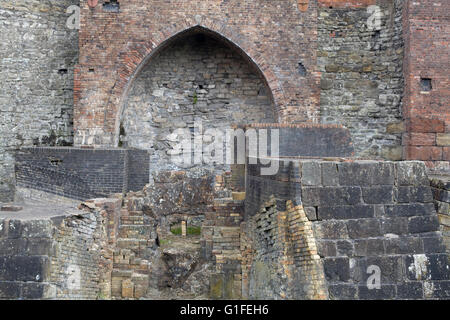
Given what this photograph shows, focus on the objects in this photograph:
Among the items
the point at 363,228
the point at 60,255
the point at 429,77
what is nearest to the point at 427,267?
the point at 363,228

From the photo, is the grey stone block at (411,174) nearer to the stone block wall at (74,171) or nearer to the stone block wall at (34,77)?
the stone block wall at (74,171)

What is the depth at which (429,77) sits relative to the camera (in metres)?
10.5

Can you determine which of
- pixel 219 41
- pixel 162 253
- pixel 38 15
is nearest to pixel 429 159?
pixel 219 41

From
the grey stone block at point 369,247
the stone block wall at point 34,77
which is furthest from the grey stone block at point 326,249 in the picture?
the stone block wall at point 34,77

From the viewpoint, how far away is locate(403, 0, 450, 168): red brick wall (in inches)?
412

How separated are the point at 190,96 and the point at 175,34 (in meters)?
1.61

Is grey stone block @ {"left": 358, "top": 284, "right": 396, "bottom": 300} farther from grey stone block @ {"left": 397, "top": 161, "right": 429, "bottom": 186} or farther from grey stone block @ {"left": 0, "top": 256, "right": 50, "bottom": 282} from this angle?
grey stone block @ {"left": 0, "top": 256, "right": 50, "bottom": 282}

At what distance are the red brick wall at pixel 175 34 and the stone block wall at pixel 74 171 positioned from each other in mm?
1443

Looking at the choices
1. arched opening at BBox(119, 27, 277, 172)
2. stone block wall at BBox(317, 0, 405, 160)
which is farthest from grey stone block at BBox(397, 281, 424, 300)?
arched opening at BBox(119, 27, 277, 172)

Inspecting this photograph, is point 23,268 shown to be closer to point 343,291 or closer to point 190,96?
point 343,291

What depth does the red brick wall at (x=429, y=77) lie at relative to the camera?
10469 mm

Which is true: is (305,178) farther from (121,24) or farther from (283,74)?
(121,24)

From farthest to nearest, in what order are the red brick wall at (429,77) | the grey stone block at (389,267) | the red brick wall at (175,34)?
the red brick wall at (429,77), the red brick wall at (175,34), the grey stone block at (389,267)

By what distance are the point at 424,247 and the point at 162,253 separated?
172 inches
